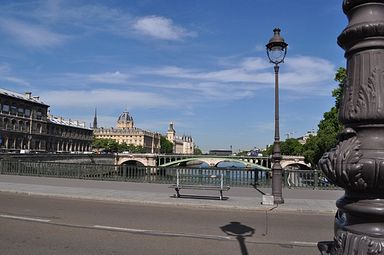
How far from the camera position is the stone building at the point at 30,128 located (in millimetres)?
94750

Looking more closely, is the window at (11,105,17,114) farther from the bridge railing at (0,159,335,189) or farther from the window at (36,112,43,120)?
the bridge railing at (0,159,335,189)

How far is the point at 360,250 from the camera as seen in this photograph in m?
2.13

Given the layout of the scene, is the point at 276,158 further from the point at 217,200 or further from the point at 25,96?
the point at 25,96

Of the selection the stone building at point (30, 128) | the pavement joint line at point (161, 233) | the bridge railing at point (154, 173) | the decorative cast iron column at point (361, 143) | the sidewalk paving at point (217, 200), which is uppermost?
the stone building at point (30, 128)

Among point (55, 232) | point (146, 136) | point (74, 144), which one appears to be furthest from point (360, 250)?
point (146, 136)

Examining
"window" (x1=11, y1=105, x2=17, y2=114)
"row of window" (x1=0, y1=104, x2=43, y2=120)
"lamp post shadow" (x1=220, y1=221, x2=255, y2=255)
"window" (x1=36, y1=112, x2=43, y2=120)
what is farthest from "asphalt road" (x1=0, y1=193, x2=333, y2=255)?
"window" (x1=36, y1=112, x2=43, y2=120)

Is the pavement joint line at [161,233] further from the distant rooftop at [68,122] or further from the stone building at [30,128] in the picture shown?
the distant rooftop at [68,122]

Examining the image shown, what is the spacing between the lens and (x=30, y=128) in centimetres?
10625

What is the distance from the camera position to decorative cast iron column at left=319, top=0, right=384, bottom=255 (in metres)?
2.20

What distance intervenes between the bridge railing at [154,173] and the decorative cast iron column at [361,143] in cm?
1568

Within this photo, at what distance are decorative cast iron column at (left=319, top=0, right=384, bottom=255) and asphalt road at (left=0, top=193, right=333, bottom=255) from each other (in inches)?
194

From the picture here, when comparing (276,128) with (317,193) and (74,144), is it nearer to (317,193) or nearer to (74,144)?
(317,193)

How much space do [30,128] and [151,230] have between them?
106599 millimetres

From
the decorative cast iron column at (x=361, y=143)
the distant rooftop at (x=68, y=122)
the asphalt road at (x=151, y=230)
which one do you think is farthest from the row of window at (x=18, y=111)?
the decorative cast iron column at (x=361, y=143)
